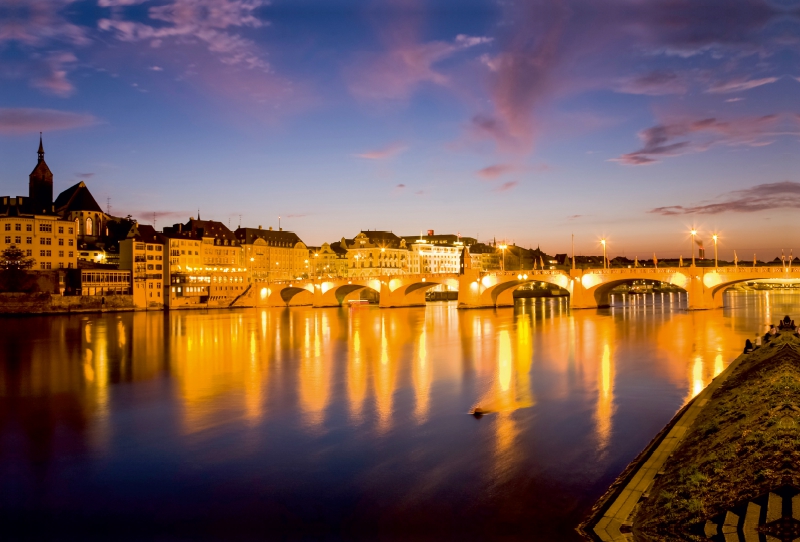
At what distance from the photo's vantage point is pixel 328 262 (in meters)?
121

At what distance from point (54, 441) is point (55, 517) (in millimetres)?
5657

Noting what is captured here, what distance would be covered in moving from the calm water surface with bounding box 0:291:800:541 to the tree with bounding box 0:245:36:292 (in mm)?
34763

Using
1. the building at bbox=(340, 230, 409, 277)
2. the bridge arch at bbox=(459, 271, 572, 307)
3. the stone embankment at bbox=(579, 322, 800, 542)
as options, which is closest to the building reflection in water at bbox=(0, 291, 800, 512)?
the stone embankment at bbox=(579, 322, 800, 542)

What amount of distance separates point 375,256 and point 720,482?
11081 centimetres

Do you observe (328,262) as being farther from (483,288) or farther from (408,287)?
(483,288)

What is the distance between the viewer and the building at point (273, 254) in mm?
102062

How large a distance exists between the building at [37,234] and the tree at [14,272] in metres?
1.74

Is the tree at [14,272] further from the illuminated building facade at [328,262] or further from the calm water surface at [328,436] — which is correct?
the illuminated building facade at [328,262]

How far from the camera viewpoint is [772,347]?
70.2ft

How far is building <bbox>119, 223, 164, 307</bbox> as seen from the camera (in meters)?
78.1

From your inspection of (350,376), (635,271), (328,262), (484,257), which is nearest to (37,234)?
(328,262)

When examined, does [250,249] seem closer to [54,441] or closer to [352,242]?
[352,242]

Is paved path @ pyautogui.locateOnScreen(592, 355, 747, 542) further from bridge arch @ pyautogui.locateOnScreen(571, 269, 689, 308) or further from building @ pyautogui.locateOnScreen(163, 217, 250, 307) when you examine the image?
building @ pyautogui.locateOnScreen(163, 217, 250, 307)

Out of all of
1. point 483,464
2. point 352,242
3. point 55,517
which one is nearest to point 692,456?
point 483,464
